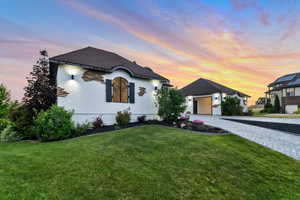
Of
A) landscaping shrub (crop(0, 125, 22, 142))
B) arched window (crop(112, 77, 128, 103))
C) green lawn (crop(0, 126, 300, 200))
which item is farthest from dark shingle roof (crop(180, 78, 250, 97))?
landscaping shrub (crop(0, 125, 22, 142))

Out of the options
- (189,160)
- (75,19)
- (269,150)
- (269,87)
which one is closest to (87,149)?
(189,160)

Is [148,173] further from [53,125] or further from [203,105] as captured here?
[203,105]

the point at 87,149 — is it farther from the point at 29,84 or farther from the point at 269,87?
the point at 269,87

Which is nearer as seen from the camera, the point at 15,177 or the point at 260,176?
the point at 15,177

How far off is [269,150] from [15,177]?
7671 mm

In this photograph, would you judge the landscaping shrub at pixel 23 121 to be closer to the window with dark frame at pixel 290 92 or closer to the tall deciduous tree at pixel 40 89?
the tall deciduous tree at pixel 40 89

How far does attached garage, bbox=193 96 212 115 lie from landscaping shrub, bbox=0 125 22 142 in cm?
1962

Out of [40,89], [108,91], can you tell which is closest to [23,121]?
[40,89]

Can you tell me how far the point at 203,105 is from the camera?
66.7ft

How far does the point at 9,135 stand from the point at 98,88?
187 inches

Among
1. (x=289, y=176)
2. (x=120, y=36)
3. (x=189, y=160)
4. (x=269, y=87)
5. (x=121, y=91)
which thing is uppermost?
(x=120, y=36)

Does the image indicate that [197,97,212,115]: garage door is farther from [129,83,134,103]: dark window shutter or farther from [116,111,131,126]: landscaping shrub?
[116,111,131,126]: landscaping shrub

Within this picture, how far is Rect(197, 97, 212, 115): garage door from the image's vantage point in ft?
63.4

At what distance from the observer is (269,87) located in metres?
31.5
